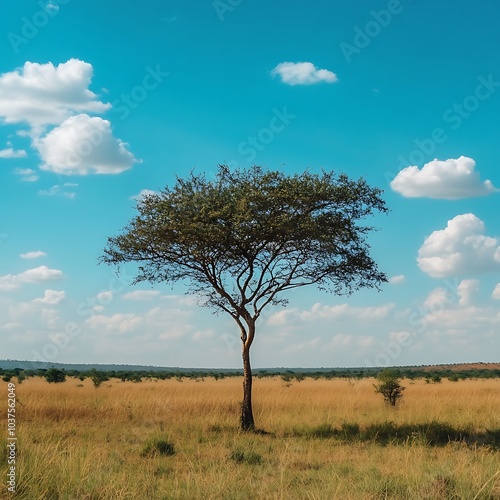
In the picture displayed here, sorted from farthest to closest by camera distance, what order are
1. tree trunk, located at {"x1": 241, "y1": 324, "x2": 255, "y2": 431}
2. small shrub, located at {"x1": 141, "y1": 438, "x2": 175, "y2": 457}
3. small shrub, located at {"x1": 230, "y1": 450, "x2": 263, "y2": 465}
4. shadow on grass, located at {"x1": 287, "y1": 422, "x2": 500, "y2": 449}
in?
tree trunk, located at {"x1": 241, "y1": 324, "x2": 255, "y2": 431}, shadow on grass, located at {"x1": 287, "y1": 422, "x2": 500, "y2": 449}, small shrub, located at {"x1": 141, "y1": 438, "x2": 175, "y2": 457}, small shrub, located at {"x1": 230, "y1": 450, "x2": 263, "y2": 465}

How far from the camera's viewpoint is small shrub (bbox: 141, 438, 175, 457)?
48.3 feet

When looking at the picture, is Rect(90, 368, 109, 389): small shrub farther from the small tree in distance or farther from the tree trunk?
the tree trunk

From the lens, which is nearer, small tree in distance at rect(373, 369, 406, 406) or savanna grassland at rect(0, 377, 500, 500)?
savanna grassland at rect(0, 377, 500, 500)

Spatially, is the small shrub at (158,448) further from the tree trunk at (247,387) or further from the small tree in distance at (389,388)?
the small tree in distance at (389,388)

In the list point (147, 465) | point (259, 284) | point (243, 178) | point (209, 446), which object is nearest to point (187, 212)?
point (243, 178)

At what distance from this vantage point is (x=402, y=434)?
61.0ft

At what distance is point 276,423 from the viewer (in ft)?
70.7

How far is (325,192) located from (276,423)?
8.77 metres

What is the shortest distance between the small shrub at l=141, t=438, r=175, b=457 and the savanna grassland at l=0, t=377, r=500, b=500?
0.13 feet

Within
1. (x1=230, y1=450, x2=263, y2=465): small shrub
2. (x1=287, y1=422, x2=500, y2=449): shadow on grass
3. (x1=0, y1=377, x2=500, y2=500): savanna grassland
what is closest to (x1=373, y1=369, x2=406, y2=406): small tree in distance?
(x1=0, y1=377, x2=500, y2=500): savanna grassland

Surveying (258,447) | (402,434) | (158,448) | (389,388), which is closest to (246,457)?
(258,447)

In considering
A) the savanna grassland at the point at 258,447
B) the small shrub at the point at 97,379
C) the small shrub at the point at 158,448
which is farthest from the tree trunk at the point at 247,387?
the small shrub at the point at 97,379

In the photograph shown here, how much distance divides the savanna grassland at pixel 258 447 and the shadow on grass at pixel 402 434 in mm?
48

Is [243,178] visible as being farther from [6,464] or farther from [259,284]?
[6,464]
